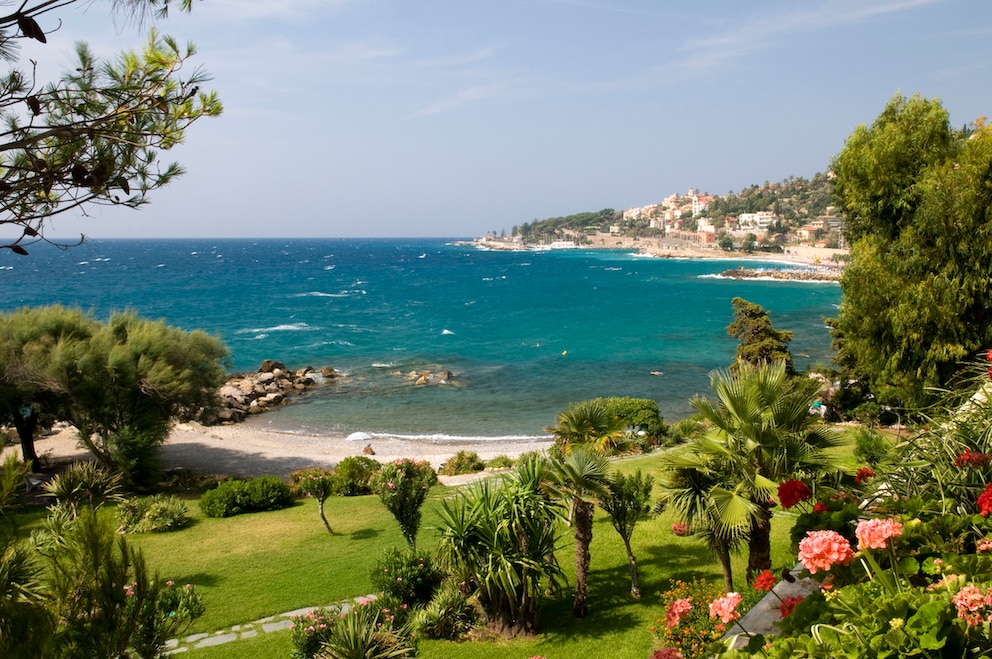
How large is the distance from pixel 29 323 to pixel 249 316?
4594 centimetres

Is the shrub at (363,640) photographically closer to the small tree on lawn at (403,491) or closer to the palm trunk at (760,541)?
the small tree on lawn at (403,491)

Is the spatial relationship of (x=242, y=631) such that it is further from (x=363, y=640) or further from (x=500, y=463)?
(x=500, y=463)

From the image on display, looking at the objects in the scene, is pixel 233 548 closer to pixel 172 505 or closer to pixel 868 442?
pixel 172 505

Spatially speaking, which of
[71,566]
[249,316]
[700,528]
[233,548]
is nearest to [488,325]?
[249,316]

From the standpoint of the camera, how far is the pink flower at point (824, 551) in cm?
334

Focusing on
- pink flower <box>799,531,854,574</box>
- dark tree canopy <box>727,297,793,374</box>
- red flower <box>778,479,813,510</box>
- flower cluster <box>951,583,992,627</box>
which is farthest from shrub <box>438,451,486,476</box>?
flower cluster <box>951,583,992,627</box>

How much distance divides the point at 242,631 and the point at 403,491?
3.14 meters

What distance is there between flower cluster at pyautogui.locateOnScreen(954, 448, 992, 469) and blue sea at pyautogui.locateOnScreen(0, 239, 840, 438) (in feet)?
20.2

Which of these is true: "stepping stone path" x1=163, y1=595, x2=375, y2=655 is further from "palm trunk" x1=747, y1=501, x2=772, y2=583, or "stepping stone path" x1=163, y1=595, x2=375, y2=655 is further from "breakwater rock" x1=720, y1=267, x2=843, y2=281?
"breakwater rock" x1=720, y1=267, x2=843, y2=281

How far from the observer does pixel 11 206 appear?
3.71 m

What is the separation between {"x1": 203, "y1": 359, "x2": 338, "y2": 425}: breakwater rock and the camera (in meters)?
31.8

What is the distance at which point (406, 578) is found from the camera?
383 inches

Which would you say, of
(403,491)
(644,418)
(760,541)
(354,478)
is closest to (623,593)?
(760,541)

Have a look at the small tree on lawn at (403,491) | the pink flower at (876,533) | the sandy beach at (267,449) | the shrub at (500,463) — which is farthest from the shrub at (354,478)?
the pink flower at (876,533)
